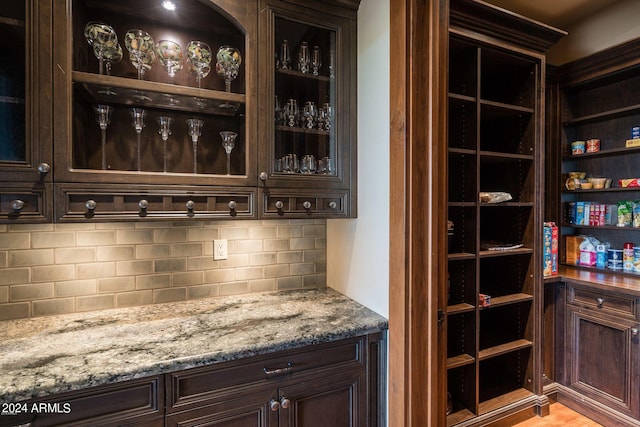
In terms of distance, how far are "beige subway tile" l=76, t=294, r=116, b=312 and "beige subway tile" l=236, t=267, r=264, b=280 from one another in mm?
591

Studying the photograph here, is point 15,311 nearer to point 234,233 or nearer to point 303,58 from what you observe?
point 234,233

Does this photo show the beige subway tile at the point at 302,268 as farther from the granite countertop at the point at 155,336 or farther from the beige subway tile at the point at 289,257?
the granite countertop at the point at 155,336

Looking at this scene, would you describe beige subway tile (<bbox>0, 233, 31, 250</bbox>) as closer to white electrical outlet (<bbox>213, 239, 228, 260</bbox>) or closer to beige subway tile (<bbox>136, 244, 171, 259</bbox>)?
beige subway tile (<bbox>136, 244, 171, 259</bbox>)

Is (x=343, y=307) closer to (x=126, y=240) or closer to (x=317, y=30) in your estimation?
(x=126, y=240)

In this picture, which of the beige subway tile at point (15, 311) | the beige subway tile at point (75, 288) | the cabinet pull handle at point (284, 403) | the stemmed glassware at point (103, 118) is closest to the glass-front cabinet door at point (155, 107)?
the stemmed glassware at point (103, 118)

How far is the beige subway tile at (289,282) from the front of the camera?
179cm

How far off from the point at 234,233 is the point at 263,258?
218 millimetres

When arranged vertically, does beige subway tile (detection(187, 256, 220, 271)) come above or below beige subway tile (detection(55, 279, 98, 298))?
above

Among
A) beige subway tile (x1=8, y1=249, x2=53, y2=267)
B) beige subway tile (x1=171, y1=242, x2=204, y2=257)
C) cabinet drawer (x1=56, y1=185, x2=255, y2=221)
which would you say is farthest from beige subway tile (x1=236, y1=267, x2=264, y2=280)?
beige subway tile (x1=8, y1=249, x2=53, y2=267)

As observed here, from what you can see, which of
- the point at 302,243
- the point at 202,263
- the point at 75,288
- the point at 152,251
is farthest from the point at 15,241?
the point at 302,243

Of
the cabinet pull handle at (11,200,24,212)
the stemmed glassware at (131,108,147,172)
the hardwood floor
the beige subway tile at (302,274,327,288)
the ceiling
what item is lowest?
the hardwood floor

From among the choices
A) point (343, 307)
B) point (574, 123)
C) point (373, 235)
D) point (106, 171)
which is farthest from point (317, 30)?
point (574, 123)

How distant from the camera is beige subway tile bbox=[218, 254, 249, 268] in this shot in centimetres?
167

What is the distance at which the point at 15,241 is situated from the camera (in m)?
1.31
